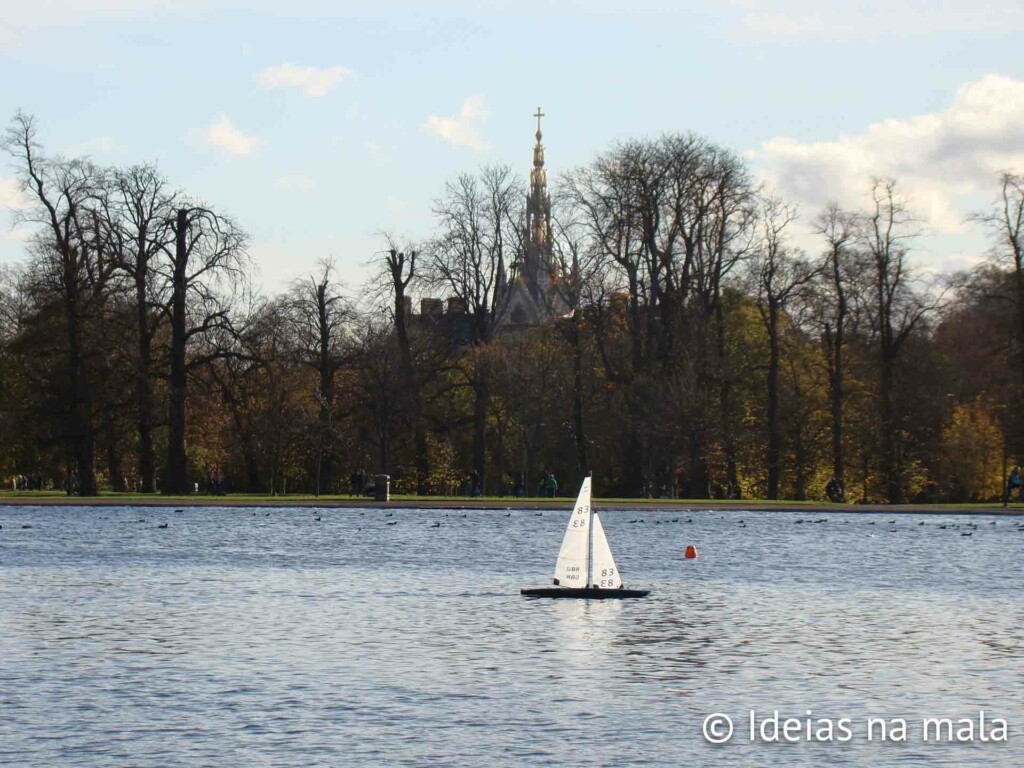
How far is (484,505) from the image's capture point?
7319 cm

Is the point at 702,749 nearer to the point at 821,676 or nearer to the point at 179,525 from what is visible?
the point at 821,676

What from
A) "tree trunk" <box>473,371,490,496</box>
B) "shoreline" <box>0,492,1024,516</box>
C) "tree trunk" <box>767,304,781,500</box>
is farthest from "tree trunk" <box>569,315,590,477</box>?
"shoreline" <box>0,492,1024,516</box>

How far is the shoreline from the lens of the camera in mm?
72250

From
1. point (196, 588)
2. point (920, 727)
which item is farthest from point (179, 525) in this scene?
point (920, 727)

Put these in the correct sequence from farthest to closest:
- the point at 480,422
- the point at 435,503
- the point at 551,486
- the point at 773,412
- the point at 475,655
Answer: the point at 480,422 → the point at 773,412 → the point at 551,486 → the point at 435,503 → the point at 475,655

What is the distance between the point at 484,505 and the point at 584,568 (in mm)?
40080

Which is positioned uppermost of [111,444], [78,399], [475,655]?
[78,399]

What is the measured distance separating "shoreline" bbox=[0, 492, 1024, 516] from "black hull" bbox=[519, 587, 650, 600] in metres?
35.6

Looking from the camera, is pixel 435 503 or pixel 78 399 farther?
pixel 78 399

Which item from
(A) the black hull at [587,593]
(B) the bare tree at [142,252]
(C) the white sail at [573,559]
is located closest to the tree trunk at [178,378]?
(B) the bare tree at [142,252]

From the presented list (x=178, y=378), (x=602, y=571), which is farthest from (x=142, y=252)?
(x=602, y=571)

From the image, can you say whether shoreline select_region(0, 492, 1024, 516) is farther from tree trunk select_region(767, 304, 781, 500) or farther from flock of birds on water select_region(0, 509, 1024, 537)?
tree trunk select_region(767, 304, 781, 500)

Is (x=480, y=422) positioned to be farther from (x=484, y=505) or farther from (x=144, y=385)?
(x=484, y=505)

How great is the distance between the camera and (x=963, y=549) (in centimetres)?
5222
